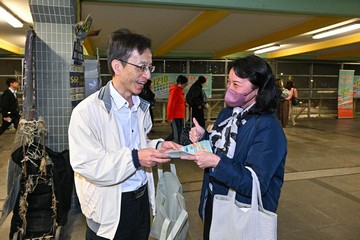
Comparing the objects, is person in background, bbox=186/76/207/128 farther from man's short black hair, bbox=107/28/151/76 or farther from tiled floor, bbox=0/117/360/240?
man's short black hair, bbox=107/28/151/76

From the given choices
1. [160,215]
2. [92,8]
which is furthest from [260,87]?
[92,8]

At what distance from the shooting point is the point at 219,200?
122 centimetres

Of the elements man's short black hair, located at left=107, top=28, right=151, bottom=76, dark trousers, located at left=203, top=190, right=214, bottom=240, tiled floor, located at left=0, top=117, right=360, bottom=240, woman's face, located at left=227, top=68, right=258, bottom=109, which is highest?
man's short black hair, located at left=107, top=28, right=151, bottom=76

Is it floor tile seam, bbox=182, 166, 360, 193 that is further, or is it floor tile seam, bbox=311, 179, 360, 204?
floor tile seam, bbox=182, 166, 360, 193

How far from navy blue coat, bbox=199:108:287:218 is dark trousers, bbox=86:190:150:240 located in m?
0.43

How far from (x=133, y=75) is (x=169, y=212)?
28.2 inches

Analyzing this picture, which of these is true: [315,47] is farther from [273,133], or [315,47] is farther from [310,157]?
[273,133]

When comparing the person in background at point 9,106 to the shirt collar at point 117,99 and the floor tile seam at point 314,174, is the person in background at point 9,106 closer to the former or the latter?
the floor tile seam at point 314,174

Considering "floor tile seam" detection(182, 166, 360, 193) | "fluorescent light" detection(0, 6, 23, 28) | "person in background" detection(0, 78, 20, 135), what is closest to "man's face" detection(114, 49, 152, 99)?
"floor tile seam" detection(182, 166, 360, 193)

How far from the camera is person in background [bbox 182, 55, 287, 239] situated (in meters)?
1.20

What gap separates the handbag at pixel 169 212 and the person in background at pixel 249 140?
196mm

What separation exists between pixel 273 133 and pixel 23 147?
190 centimetres

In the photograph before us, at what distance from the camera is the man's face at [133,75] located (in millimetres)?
1321

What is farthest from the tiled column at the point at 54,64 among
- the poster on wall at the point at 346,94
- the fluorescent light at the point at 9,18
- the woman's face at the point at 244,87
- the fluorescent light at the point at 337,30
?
the poster on wall at the point at 346,94
